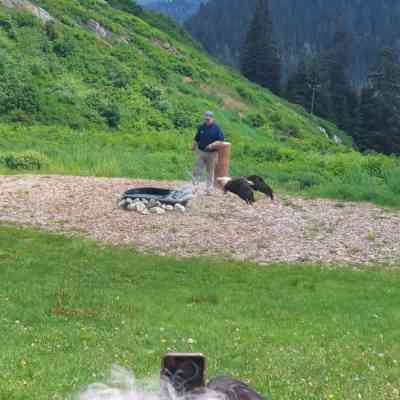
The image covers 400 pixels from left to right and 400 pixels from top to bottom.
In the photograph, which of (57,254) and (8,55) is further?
(8,55)

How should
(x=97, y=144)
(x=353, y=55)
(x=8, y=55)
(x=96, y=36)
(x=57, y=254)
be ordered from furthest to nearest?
(x=353, y=55) → (x=96, y=36) → (x=8, y=55) → (x=97, y=144) → (x=57, y=254)

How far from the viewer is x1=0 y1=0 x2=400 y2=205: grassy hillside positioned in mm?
22719

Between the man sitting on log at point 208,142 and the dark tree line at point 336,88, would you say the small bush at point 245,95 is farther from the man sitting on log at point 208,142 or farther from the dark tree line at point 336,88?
the man sitting on log at point 208,142

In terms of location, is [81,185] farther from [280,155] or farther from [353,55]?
[353,55]

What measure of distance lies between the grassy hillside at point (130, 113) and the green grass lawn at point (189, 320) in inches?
360

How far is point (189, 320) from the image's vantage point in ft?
28.4

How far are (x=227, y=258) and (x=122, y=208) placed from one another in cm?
406

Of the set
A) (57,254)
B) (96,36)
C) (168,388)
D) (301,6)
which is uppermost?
(301,6)

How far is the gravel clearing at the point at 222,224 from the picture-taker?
535 inches

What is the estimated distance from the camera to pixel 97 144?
26.7 metres

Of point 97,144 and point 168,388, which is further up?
point 168,388

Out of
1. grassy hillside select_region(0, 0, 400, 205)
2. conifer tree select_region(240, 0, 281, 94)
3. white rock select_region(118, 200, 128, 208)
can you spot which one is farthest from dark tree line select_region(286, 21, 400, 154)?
white rock select_region(118, 200, 128, 208)

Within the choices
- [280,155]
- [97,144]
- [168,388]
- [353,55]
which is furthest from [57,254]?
[353,55]

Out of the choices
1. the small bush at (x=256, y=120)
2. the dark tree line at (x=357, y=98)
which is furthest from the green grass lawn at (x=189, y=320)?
the dark tree line at (x=357, y=98)
